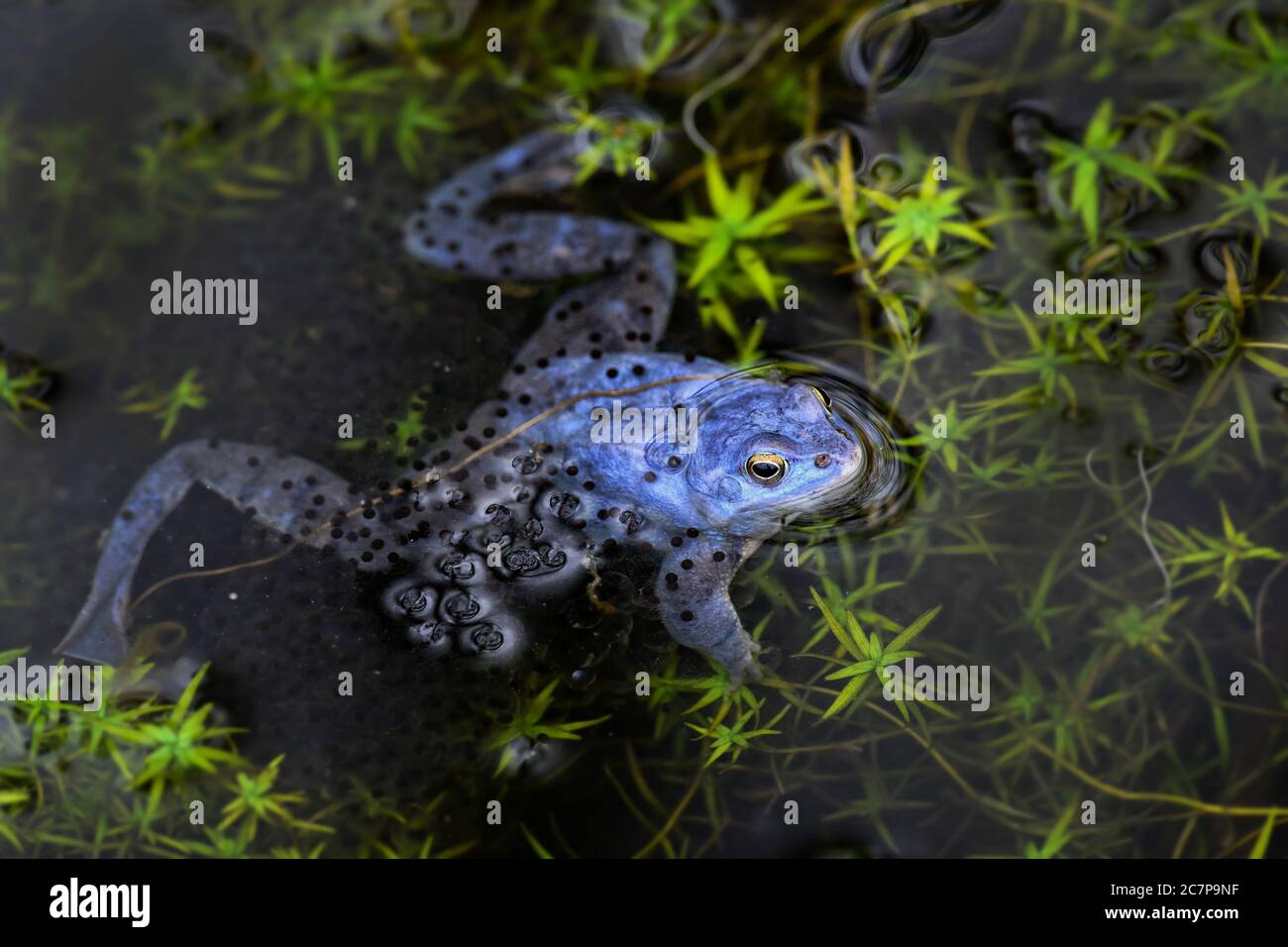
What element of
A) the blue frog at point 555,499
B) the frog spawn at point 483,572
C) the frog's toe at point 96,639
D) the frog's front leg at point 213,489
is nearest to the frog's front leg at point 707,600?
the blue frog at point 555,499

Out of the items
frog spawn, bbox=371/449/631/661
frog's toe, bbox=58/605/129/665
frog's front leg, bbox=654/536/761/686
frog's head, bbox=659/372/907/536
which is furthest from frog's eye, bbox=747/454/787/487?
frog's toe, bbox=58/605/129/665

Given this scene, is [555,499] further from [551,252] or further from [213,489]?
[213,489]

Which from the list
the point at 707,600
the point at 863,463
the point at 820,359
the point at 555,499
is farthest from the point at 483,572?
the point at 820,359

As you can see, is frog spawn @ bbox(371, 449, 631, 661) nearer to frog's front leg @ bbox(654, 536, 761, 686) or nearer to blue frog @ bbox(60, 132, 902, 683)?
blue frog @ bbox(60, 132, 902, 683)

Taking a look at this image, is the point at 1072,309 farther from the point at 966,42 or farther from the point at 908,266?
the point at 966,42

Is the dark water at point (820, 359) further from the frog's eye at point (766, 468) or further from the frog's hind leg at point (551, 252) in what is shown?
the frog's eye at point (766, 468)
